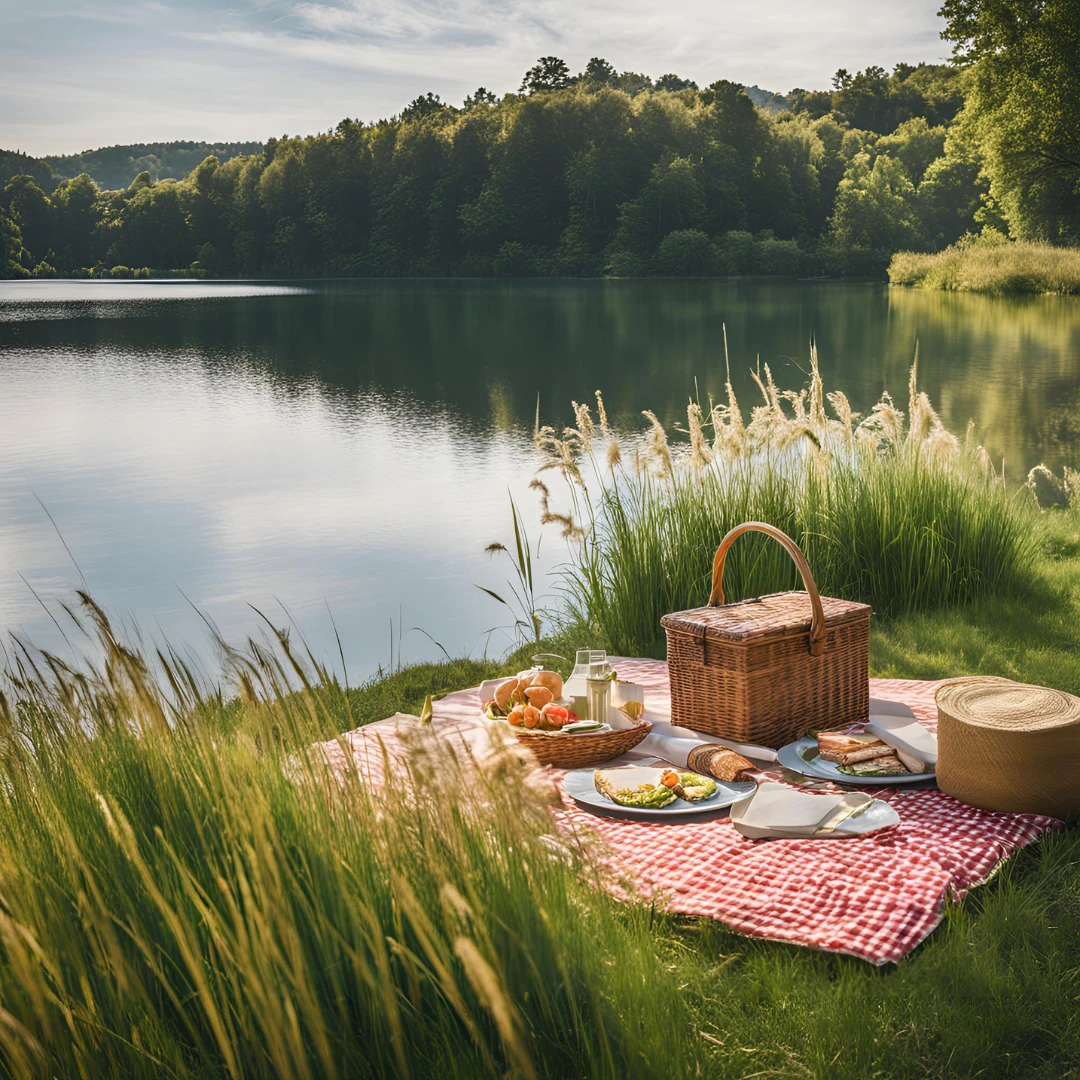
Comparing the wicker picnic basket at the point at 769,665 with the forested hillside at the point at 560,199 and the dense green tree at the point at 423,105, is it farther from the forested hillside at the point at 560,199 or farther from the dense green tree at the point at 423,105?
the dense green tree at the point at 423,105

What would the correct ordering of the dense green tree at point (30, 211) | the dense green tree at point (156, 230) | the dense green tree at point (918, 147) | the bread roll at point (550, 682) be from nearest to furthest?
1. the bread roll at point (550, 682)
2. the dense green tree at point (918, 147)
3. the dense green tree at point (30, 211)
4. the dense green tree at point (156, 230)

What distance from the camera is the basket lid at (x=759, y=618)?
366cm

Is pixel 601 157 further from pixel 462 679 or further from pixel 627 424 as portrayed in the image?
pixel 462 679

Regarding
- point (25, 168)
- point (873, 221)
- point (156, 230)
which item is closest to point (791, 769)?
point (873, 221)

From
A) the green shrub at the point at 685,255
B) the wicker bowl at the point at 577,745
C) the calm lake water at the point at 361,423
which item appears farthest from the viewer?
the green shrub at the point at 685,255

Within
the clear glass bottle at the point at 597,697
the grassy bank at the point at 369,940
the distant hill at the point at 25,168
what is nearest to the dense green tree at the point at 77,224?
the distant hill at the point at 25,168

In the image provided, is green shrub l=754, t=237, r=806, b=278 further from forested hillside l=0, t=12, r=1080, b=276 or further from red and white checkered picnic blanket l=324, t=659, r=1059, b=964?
red and white checkered picnic blanket l=324, t=659, r=1059, b=964

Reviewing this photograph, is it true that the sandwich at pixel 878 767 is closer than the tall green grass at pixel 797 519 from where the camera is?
Yes

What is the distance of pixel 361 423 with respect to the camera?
1711 centimetres

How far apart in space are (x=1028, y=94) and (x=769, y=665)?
3853cm

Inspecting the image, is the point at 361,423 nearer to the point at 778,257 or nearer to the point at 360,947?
the point at 360,947

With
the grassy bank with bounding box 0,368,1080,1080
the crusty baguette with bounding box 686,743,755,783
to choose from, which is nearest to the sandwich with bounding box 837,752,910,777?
the crusty baguette with bounding box 686,743,755,783

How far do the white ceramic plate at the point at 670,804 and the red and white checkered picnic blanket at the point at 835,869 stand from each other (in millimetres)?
29

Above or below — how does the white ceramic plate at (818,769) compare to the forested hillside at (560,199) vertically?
below
